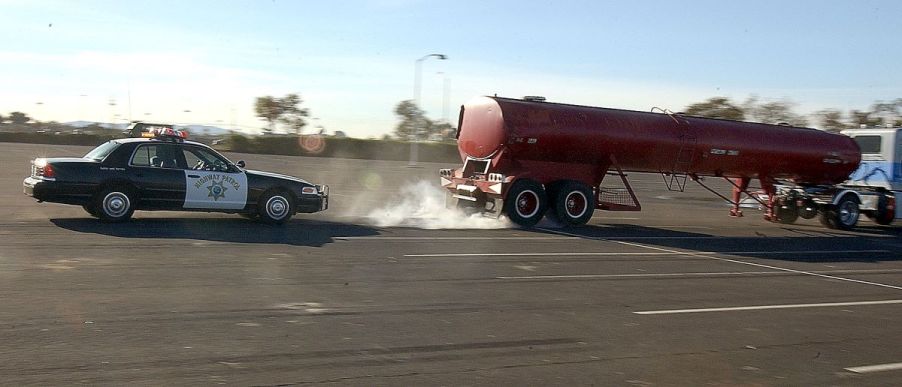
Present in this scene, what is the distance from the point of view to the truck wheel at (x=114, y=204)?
15484 mm

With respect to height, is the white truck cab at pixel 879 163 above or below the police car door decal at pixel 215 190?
above

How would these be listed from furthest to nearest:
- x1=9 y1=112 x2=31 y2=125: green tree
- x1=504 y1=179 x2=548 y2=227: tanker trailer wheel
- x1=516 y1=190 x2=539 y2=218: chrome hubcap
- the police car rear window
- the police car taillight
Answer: x1=9 y1=112 x2=31 y2=125: green tree → the police car rear window → x1=516 y1=190 x2=539 y2=218: chrome hubcap → x1=504 y1=179 x2=548 y2=227: tanker trailer wheel → the police car taillight

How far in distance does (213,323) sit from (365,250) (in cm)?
586

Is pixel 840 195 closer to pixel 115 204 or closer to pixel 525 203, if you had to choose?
pixel 525 203

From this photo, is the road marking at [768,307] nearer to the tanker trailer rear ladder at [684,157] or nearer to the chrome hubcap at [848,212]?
the tanker trailer rear ladder at [684,157]

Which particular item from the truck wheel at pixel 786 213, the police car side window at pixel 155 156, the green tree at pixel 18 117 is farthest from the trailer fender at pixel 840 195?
the green tree at pixel 18 117

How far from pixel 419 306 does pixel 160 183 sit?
314 inches

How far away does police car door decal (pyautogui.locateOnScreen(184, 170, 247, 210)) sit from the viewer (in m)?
16.2

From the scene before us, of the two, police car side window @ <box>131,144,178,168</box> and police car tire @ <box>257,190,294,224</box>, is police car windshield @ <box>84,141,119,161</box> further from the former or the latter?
police car tire @ <box>257,190,294,224</box>

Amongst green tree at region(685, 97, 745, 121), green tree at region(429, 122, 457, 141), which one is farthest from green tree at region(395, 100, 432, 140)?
green tree at region(685, 97, 745, 121)

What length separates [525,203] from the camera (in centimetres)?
1983

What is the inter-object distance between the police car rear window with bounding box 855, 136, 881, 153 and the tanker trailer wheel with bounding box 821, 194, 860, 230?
5.29 feet

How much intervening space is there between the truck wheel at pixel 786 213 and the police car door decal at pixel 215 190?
14849 mm

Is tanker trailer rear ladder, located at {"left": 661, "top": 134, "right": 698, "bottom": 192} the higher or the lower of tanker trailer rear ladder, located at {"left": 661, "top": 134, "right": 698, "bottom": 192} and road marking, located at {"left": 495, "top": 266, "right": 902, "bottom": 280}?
the higher
